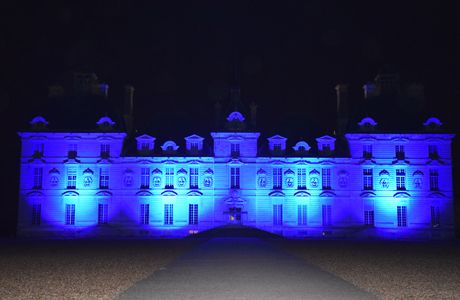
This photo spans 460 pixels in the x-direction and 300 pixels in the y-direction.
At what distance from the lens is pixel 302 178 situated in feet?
171

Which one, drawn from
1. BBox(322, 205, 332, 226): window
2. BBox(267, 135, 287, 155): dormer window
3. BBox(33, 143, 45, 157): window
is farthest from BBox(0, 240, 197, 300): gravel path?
→ BBox(322, 205, 332, 226): window

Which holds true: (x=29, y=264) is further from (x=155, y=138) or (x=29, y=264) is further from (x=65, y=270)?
(x=155, y=138)

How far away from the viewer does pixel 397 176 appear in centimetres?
5231

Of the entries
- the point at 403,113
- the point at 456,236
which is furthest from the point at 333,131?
the point at 456,236

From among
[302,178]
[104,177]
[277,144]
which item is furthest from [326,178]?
[104,177]

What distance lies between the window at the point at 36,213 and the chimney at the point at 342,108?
30160 millimetres

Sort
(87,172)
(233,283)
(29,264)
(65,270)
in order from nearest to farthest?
(233,283) < (65,270) < (29,264) < (87,172)

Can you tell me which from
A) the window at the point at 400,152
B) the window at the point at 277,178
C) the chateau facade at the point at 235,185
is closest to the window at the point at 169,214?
the chateau facade at the point at 235,185

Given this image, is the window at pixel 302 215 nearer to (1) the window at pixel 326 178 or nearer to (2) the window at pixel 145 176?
(1) the window at pixel 326 178

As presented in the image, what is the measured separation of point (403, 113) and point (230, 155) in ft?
59.2

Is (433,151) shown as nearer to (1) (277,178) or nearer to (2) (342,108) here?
(2) (342,108)

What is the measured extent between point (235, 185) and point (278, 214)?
4.90 m

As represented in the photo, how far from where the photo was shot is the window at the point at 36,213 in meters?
51.2

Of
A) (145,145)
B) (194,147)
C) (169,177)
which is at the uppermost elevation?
(145,145)
